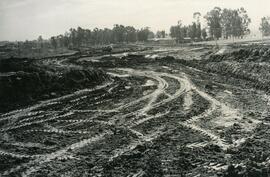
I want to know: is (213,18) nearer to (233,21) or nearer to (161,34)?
(233,21)

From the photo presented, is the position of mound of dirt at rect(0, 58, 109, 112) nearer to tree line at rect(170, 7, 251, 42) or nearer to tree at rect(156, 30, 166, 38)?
tree line at rect(170, 7, 251, 42)

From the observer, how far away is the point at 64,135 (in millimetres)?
17500

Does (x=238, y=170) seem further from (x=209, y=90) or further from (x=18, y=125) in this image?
(x=209, y=90)

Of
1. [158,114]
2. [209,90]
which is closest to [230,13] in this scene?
[209,90]

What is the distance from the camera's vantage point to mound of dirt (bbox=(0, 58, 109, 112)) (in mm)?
26016

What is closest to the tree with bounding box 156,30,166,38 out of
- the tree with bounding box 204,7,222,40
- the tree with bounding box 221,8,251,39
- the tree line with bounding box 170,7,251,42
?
the tree line with bounding box 170,7,251,42

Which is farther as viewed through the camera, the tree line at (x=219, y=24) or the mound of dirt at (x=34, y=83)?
the tree line at (x=219, y=24)

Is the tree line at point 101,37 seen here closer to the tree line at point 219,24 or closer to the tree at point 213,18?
the tree line at point 219,24

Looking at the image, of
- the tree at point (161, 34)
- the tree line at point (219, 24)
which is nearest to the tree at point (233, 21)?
the tree line at point (219, 24)

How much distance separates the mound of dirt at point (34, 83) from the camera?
26.0 metres

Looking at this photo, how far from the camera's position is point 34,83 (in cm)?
2814

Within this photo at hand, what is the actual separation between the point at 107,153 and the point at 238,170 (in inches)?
212

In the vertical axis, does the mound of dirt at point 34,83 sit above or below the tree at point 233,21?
below

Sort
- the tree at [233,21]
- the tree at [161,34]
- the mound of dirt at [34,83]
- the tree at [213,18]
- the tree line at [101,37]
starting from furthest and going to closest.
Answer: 1. the tree at [161,34]
2. the tree line at [101,37]
3. the tree at [233,21]
4. the tree at [213,18]
5. the mound of dirt at [34,83]
